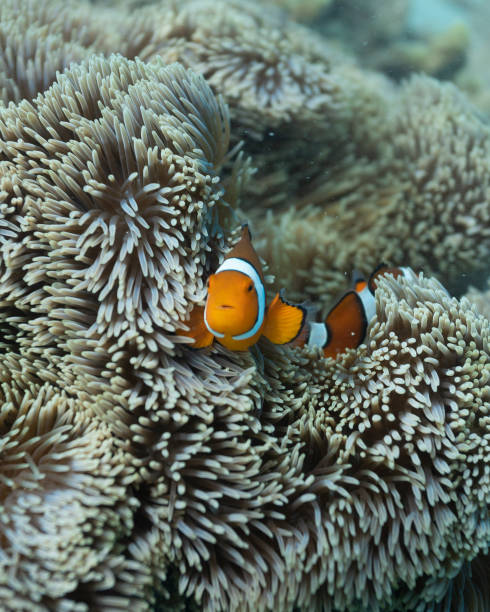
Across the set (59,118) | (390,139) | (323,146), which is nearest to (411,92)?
(390,139)

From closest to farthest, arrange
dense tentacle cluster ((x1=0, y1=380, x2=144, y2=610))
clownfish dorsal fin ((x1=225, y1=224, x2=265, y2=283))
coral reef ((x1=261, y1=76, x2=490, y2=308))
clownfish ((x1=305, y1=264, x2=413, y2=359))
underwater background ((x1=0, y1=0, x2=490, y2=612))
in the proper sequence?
dense tentacle cluster ((x1=0, y1=380, x2=144, y2=610)) < underwater background ((x1=0, y1=0, x2=490, y2=612)) < clownfish dorsal fin ((x1=225, y1=224, x2=265, y2=283)) < clownfish ((x1=305, y1=264, x2=413, y2=359)) < coral reef ((x1=261, y1=76, x2=490, y2=308))

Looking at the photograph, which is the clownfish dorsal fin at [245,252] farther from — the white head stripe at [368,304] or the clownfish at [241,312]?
the white head stripe at [368,304]

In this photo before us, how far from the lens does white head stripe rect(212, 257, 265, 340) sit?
3.21 feet

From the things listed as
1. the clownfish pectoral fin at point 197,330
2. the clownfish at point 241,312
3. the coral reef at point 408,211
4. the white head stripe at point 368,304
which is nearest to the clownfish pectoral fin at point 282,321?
the clownfish at point 241,312

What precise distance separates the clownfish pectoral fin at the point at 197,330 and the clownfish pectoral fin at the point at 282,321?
4.9 inches

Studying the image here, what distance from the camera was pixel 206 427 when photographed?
985 millimetres

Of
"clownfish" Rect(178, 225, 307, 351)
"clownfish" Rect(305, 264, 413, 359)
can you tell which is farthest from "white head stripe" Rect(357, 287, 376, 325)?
"clownfish" Rect(178, 225, 307, 351)

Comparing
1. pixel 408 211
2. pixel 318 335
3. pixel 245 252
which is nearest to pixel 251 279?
pixel 245 252

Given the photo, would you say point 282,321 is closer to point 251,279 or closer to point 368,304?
point 251,279

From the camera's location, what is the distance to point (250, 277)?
970mm

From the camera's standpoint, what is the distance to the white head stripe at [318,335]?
1311 mm

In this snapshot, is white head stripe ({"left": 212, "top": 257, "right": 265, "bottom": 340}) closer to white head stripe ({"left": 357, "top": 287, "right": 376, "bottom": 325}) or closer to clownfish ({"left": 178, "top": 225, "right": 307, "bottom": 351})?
clownfish ({"left": 178, "top": 225, "right": 307, "bottom": 351})

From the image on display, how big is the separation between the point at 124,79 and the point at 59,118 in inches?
6.5

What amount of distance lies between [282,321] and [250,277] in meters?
0.15
